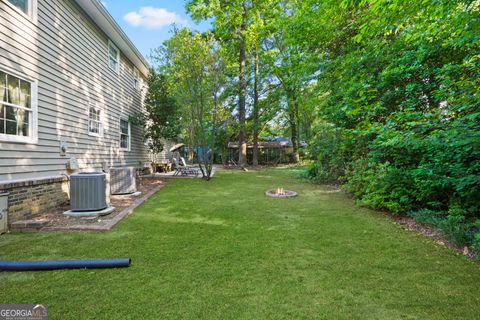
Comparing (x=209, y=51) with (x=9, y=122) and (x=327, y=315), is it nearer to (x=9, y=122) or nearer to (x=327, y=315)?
(x=9, y=122)

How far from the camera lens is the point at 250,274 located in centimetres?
265

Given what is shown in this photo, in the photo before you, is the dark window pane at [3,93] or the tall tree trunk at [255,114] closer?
the dark window pane at [3,93]

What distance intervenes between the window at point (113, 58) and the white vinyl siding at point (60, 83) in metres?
0.30

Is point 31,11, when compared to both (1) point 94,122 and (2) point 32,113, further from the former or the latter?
(1) point 94,122

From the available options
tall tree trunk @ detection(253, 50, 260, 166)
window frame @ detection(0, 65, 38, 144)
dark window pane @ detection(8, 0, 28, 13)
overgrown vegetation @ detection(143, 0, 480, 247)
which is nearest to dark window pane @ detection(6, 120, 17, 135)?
window frame @ detection(0, 65, 38, 144)

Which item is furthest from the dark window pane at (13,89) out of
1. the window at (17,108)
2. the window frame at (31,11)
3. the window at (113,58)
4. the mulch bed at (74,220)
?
the window at (113,58)

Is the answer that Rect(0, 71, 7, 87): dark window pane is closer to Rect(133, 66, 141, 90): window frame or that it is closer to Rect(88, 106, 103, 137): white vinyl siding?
Rect(88, 106, 103, 137): white vinyl siding

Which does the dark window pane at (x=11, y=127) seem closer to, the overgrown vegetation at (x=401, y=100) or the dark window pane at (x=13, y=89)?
the dark window pane at (x=13, y=89)

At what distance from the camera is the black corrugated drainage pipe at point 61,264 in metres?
2.64

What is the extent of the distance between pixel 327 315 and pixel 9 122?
5.98 meters

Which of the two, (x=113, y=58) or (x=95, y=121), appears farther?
(x=113, y=58)

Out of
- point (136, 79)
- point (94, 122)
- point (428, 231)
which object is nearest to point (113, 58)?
point (136, 79)

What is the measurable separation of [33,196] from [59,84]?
288cm

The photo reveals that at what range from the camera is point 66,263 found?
270 cm
